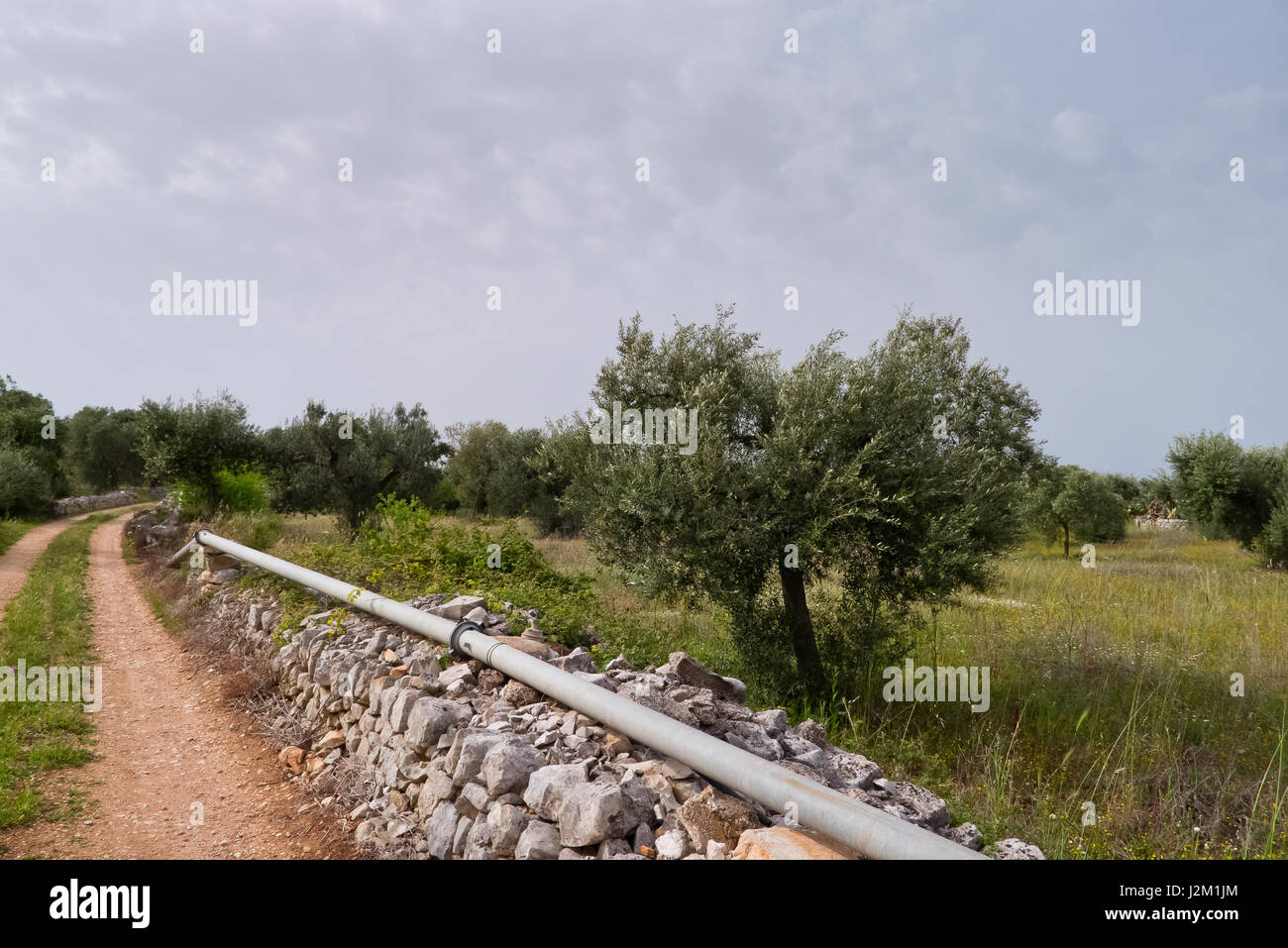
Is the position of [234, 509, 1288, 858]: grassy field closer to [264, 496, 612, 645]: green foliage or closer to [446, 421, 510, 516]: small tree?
[264, 496, 612, 645]: green foliage

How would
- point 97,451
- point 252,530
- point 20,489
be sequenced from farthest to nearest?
point 97,451, point 20,489, point 252,530

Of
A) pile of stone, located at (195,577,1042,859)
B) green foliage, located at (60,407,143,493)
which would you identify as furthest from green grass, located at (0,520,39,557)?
green foliage, located at (60,407,143,493)

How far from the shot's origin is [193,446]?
22.8 metres

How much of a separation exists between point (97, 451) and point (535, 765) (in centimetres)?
6263

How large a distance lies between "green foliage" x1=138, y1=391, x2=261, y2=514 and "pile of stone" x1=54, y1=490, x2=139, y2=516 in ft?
43.8

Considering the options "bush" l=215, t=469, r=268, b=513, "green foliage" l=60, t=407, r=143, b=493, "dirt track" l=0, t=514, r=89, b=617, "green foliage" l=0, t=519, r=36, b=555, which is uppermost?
"green foliage" l=60, t=407, r=143, b=493

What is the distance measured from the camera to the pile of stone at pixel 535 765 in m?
3.20

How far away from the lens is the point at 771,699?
770 centimetres

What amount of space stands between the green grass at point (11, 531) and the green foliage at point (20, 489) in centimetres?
133

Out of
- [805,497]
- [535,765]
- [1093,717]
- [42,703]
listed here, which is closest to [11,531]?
[42,703]

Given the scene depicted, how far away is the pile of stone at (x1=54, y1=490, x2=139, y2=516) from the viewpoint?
1275 inches

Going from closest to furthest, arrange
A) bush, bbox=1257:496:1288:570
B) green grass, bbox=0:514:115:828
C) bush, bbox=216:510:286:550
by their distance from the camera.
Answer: green grass, bbox=0:514:115:828, bush, bbox=216:510:286:550, bush, bbox=1257:496:1288:570

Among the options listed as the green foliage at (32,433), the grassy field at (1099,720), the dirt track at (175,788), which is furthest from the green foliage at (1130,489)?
the green foliage at (32,433)

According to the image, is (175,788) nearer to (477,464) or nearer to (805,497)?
(805,497)
